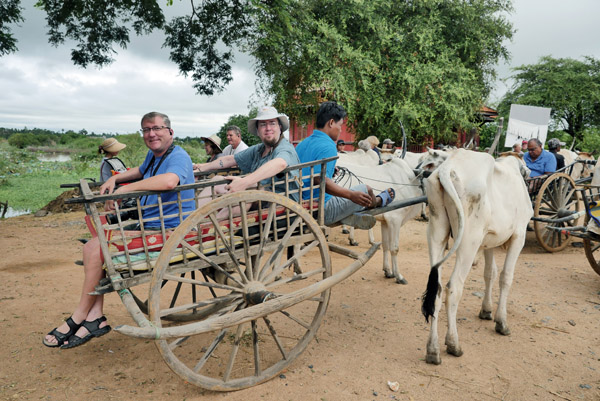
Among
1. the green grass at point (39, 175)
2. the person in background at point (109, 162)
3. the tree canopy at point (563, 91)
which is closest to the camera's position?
the person in background at point (109, 162)

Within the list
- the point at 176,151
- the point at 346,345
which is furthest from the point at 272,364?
the point at 176,151

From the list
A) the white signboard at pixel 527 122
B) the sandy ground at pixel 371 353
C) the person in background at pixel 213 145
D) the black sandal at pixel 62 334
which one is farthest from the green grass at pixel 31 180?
the white signboard at pixel 527 122

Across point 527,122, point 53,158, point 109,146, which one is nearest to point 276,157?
point 109,146

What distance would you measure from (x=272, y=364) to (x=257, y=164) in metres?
1.67

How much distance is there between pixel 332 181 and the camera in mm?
3180

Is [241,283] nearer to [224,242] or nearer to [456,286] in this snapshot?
[224,242]

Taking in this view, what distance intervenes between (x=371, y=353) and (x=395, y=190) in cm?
265

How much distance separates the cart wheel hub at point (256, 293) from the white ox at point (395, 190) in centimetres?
283

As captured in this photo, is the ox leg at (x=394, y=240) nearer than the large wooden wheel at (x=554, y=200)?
Yes

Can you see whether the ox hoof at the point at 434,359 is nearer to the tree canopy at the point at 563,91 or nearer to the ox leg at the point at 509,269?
the ox leg at the point at 509,269

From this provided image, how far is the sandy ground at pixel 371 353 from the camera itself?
9.52 ft

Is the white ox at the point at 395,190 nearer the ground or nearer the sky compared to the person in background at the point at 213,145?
nearer the ground

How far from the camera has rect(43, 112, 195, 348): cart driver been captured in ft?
8.81

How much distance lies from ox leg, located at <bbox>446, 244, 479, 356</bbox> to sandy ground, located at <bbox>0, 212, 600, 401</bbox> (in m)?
0.12
